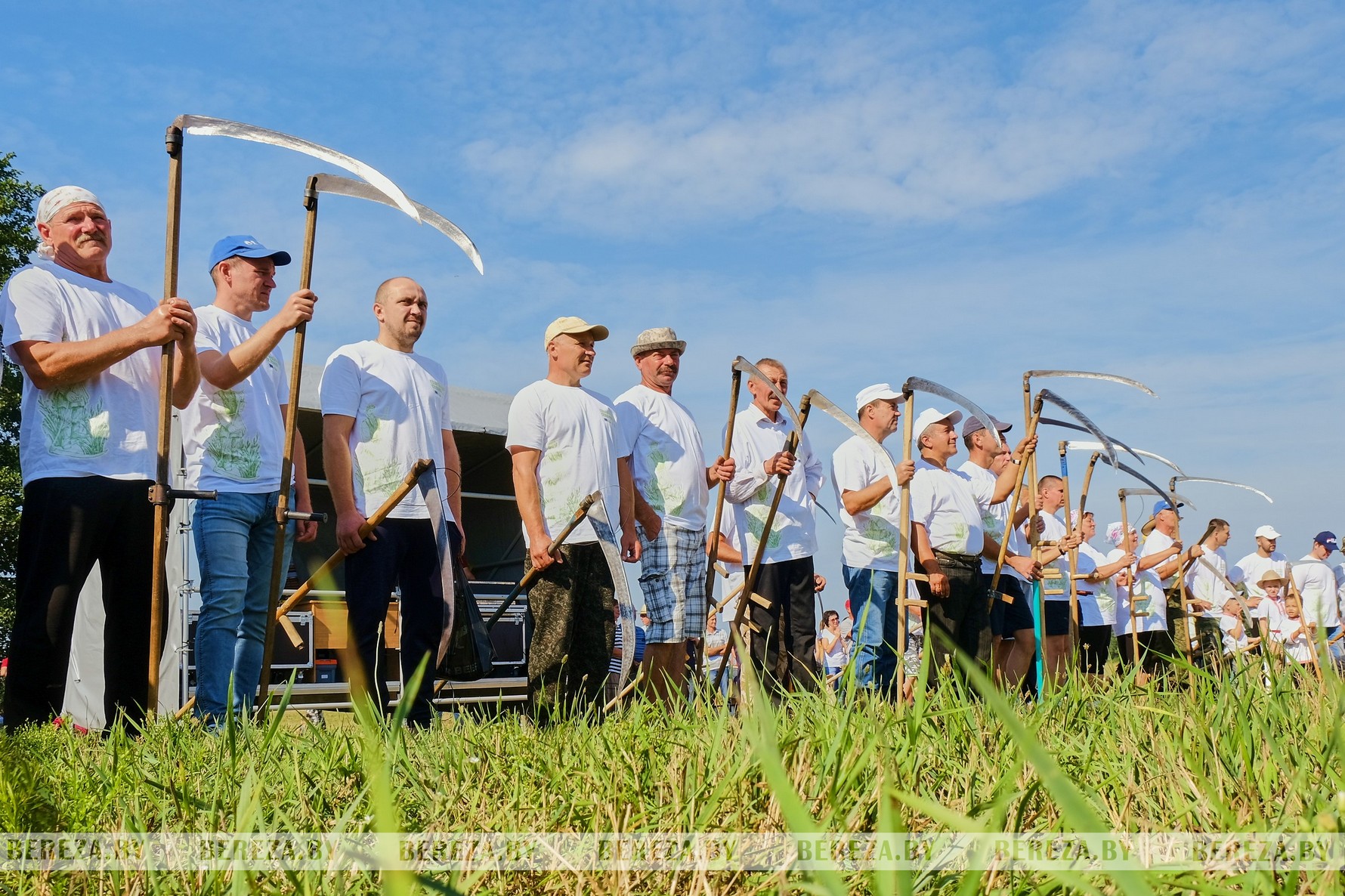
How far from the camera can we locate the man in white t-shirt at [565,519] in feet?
16.7

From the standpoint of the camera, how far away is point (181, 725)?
3.04 m

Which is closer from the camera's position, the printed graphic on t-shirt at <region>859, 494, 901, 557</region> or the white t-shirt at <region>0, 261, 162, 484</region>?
the white t-shirt at <region>0, 261, 162, 484</region>

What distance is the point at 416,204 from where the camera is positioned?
457 cm

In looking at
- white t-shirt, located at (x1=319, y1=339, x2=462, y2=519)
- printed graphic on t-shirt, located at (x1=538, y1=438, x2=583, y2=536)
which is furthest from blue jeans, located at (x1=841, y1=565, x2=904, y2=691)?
white t-shirt, located at (x1=319, y1=339, x2=462, y2=519)

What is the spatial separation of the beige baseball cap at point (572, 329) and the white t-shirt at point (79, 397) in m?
1.84

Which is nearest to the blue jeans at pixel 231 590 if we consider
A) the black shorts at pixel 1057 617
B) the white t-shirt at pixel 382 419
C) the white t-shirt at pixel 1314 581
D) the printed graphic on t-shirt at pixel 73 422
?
the white t-shirt at pixel 382 419

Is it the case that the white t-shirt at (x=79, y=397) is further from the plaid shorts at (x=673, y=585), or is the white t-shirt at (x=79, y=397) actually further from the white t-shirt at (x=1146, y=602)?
the white t-shirt at (x=1146, y=602)

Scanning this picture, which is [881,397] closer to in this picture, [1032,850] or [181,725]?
[181,725]

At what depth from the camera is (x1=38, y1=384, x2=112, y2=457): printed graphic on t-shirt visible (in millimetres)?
3908

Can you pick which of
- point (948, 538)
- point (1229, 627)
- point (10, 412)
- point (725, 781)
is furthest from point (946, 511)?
point (10, 412)

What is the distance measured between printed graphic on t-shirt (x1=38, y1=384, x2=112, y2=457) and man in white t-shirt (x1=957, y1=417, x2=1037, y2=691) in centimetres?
551

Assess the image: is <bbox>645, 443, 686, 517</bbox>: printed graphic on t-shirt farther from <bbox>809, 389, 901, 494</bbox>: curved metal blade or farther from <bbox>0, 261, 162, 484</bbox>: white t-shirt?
<bbox>0, 261, 162, 484</bbox>: white t-shirt

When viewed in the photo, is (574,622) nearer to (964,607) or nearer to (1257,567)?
(964,607)

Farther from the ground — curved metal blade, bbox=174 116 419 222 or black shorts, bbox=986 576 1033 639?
curved metal blade, bbox=174 116 419 222
